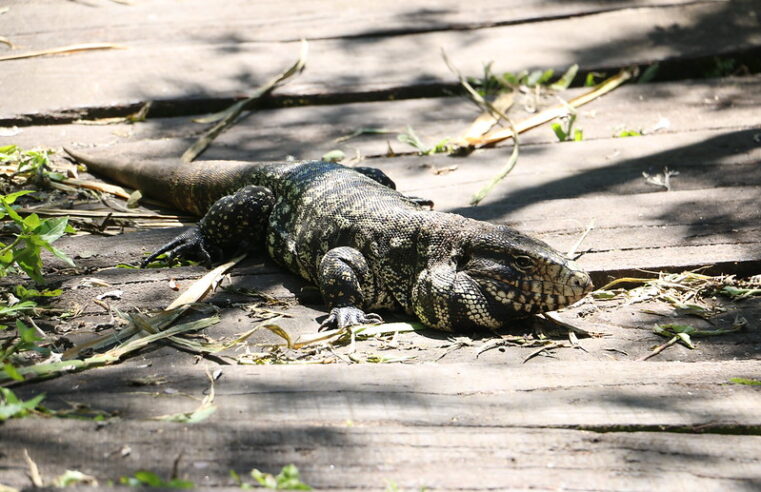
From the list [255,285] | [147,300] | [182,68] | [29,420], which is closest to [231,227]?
[255,285]

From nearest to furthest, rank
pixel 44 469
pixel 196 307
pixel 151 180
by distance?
pixel 44 469 → pixel 196 307 → pixel 151 180

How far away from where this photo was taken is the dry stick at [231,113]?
6883 millimetres

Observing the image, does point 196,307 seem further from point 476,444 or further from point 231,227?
point 476,444

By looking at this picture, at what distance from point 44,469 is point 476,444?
1474 millimetres

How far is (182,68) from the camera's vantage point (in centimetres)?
781

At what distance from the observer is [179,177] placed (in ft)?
21.0

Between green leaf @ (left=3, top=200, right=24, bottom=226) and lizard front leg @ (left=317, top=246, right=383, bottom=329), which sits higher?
green leaf @ (left=3, top=200, right=24, bottom=226)

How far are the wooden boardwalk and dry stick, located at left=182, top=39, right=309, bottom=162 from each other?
9 centimetres

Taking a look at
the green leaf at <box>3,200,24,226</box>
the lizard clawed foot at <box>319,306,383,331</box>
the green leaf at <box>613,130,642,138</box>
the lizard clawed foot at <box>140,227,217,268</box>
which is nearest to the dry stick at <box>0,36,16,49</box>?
the lizard clawed foot at <box>140,227,217,268</box>

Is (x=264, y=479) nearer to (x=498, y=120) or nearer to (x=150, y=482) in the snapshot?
(x=150, y=482)

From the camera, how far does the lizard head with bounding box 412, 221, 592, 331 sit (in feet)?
16.0

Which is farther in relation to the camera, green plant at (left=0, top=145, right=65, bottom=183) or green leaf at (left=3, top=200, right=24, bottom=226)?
green plant at (left=0, top=145, right=65, bottom=183)

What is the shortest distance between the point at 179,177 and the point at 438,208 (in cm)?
190

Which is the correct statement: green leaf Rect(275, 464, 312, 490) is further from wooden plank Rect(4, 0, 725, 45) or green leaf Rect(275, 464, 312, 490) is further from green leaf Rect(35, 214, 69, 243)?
wooden plank Rect(4, 0, 725, 45)
